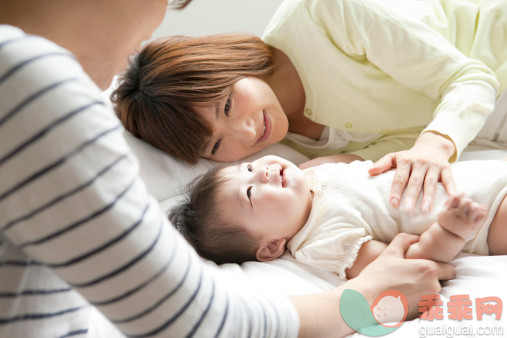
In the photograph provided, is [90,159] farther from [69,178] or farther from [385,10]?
[385,10]

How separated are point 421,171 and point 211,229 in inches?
21.7

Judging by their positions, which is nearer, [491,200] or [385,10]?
[491,200]

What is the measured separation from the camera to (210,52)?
1527 millimetres

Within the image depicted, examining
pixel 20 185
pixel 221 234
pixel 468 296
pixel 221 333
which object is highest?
pixel 20 185

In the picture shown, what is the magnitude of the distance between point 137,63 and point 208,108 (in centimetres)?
32

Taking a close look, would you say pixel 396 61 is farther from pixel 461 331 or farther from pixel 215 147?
pixel 461 331

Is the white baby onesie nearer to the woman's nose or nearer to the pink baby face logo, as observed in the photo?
the pink baby face logo

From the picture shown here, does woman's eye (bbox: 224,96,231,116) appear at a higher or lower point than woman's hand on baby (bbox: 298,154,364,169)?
higher

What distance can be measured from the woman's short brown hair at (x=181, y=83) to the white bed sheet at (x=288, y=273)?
57 millimetres

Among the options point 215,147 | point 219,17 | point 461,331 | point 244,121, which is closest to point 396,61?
point 244,121

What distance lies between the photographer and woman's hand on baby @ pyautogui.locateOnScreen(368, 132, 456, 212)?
115 centimetres

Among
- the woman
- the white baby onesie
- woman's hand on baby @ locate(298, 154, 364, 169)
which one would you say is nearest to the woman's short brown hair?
the woman

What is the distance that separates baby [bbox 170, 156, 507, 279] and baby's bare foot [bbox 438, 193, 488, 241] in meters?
0.03

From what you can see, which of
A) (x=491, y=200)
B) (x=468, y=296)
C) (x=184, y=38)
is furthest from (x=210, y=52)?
(x=468, y=296)
